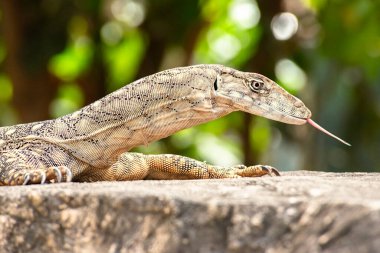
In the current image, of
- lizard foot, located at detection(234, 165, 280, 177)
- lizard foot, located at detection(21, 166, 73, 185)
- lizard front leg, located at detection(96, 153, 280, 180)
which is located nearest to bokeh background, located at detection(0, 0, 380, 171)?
lizard front leg, located at detection(96, 153, 280, 180)

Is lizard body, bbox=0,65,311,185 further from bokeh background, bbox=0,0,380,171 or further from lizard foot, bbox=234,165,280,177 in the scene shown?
bokeh background, bbox=0,0,380,171

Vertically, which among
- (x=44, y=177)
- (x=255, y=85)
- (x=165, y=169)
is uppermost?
(x=255, y=85)

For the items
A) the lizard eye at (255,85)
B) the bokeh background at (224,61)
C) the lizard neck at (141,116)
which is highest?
the lizard eye at (255,85)

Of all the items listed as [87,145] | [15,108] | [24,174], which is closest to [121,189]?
[24,174]

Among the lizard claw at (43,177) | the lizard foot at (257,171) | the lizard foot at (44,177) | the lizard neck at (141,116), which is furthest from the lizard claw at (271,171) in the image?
the lizard claw at (43,177)

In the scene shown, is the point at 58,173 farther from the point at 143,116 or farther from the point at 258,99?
the point at 258,99

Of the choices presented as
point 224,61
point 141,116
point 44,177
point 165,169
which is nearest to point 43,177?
point 44,177

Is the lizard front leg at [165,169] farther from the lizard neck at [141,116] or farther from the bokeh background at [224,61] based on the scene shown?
the bokeh background at [224,61]
